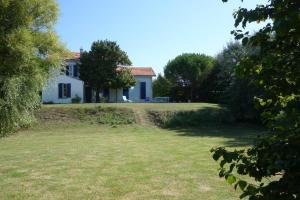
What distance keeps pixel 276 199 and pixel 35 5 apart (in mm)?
13301

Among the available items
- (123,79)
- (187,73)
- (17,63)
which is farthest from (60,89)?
(17,63)

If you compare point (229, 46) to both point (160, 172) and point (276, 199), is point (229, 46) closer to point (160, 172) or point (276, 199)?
point (160, 172)

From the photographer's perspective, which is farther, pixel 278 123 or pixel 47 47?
pixel 47 47

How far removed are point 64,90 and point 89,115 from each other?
549 inches

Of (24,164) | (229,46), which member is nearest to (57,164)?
(24,164)

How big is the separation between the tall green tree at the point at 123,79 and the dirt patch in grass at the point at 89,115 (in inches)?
519

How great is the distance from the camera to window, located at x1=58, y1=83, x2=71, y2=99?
4603 centimetres

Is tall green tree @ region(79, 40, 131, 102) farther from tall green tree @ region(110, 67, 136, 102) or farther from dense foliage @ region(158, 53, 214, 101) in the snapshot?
dense foliage @ region(158, 53, 214, 101)

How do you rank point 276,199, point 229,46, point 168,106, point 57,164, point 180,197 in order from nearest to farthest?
1. point 276,199
2. point 180,197
3. point 57,164
4. point 168,106
5. point 229,46

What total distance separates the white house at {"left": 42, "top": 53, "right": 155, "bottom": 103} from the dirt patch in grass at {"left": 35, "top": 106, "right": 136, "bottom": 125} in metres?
6.84

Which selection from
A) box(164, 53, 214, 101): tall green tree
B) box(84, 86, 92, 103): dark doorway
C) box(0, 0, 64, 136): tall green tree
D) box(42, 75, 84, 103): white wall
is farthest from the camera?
box(164, 53, 214, 101): tall green tree

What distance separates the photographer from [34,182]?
1131 cm

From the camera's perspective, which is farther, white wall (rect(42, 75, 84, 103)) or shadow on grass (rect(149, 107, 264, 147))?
white wall (rect(42, 75, 84, 103))

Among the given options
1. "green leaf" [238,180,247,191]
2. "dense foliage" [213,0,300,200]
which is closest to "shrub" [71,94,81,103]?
"dense foliage" [213,0,300,200]
